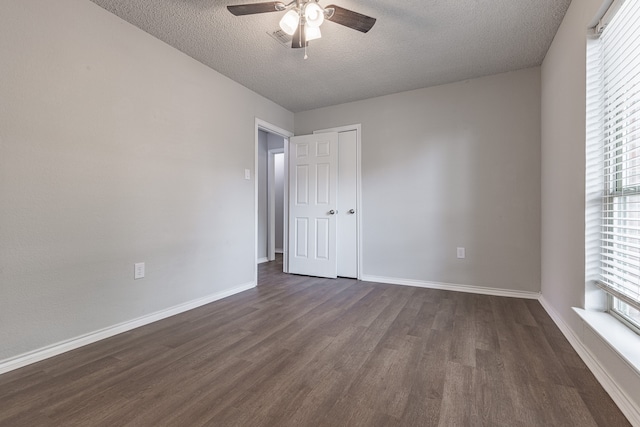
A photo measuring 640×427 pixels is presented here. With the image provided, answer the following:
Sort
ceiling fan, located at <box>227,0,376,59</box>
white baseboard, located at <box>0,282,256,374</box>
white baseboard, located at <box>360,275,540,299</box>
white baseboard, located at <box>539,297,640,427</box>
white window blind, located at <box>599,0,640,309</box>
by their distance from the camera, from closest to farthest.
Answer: white baseboard, located at <box>539,297,640,427</box>, white window blind, located at <box>599,0,640,309</box>, white baseboard, located at <box>0,282,256,374</box>, ceiling fan, located at <box>227,0,376,59</box>, white baseboard, located at <box>360,275,540,299</box>

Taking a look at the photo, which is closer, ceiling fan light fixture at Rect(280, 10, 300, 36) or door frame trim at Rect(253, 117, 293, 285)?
ceiling fan light fixture at Rect(280, 10, 300, 36)

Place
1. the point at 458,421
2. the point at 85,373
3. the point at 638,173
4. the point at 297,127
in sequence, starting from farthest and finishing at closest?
the point at 297,127, the point at 85,373, the point at 638,173, the point at 458,421

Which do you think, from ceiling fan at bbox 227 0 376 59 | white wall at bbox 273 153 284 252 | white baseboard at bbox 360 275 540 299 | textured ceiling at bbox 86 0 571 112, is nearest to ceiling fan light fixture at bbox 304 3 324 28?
ceiling fan at bbox 227 0 376 59

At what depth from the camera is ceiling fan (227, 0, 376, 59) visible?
1.80 metres

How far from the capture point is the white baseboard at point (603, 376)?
1.23 m

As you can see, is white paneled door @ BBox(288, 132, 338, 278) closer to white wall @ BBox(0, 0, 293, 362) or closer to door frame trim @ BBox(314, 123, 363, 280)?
door frame trim @ BBox(314, 123, 363, 280)

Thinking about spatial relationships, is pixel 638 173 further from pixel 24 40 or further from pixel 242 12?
pixel 24 40

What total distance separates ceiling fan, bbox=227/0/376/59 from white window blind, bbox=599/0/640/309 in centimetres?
135

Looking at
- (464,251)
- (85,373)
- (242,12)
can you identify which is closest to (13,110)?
(242,12)

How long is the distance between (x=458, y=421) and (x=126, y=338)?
2.20 metres

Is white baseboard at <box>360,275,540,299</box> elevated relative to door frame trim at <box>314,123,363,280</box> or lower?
lower

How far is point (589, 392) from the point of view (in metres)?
1.43

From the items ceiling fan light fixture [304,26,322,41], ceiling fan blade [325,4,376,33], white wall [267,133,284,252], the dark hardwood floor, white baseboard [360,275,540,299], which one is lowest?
the dark hardwood floor

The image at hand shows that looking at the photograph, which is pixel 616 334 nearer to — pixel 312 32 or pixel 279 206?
pixel 312 32
